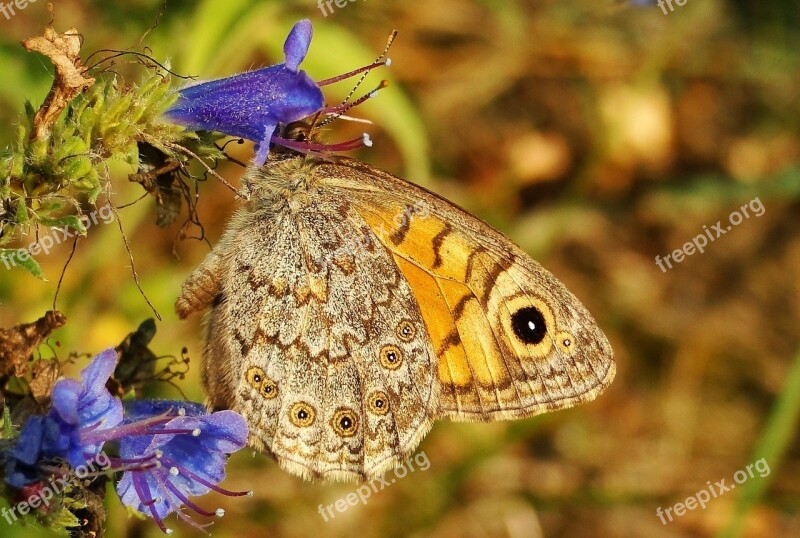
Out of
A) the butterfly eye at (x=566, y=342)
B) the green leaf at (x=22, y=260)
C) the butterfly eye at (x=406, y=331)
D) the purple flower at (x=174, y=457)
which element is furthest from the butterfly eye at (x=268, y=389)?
the butterfly eye at (x=566, y=342)

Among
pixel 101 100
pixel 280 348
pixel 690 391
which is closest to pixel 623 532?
pixel 690 391

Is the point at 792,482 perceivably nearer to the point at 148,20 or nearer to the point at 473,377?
the point at 473,377

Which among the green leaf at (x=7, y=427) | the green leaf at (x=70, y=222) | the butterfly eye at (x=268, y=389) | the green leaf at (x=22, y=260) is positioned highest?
the green leaf at (x=70, y=222)

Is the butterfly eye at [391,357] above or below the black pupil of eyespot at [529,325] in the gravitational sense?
below

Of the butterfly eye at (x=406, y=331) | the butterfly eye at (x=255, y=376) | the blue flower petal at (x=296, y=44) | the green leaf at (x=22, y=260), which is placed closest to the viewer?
the green leaf at (x=22, y=260)

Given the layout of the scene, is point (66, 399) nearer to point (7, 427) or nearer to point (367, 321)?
point (7, 427)

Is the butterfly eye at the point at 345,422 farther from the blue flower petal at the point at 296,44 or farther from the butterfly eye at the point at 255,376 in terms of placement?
the blue flower petal at the point at 296,44

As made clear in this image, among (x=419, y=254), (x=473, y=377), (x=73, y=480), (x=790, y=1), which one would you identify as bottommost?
(x=73, y=480)

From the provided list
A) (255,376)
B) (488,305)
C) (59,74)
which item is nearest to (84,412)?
(255,376)
